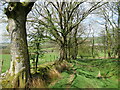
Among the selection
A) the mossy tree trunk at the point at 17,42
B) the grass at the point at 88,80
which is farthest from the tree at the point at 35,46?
the grass at the point at 88,80

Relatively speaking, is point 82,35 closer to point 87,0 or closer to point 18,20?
point 87,0

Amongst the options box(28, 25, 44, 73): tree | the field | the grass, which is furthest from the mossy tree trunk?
the grass

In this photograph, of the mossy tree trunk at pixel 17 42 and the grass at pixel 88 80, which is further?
the grass at pixel 88 80

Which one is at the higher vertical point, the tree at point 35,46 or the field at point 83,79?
the tree at point 35,46

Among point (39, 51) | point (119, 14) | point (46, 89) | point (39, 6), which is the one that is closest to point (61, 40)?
point (39, 6)

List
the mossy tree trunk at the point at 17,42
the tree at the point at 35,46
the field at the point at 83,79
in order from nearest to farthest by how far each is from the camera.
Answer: the mossy tree trunk at the point at 17,42
the field at the point at 83,79
the tree at the point at 35,46

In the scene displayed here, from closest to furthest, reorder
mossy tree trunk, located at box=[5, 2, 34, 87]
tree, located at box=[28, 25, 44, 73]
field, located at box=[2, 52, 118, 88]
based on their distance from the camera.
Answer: mossy tree trunk, located at box=[5, 2, 34, 87]
field, located at box=[2, 52, 118, 88]
tree, located at box=[28, 25, 44, 73]

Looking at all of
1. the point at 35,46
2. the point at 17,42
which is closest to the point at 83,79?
the point at 35,46

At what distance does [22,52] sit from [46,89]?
143cm

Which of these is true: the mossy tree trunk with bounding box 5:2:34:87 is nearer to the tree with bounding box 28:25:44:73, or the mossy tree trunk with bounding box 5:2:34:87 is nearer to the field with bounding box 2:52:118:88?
the field with bounding box 2:52:118:88

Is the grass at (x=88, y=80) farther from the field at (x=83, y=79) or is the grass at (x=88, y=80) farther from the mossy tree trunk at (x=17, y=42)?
the mossy tree trunk at (x=17, y=42)

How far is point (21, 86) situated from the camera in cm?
259

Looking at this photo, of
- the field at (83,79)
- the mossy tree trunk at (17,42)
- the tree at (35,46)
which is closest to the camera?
the mossy tree trunk at (17,42)

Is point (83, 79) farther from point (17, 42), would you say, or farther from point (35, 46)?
point (17, 42)
